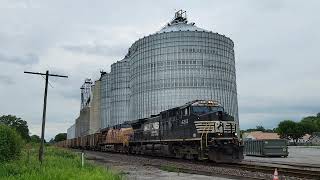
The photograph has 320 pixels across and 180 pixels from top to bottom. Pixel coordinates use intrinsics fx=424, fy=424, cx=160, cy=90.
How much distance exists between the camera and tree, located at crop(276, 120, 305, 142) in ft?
557

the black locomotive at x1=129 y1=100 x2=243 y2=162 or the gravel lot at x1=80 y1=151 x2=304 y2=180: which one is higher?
the black locomotive at x1=129 y1=100 x2=243 y2=162

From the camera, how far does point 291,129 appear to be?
557ft

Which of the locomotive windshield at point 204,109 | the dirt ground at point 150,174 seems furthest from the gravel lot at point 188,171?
the locomotive windshield at point 204,109

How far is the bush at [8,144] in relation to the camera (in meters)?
29.1

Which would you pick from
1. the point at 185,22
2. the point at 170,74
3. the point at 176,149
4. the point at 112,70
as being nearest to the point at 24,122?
the point at 112,70

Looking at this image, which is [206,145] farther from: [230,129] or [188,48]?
[188,48]

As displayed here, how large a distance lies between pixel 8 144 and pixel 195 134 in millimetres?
13508

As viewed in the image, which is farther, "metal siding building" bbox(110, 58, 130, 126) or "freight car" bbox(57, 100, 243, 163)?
"metal siding building" bbox(110, 58, 130, 126)

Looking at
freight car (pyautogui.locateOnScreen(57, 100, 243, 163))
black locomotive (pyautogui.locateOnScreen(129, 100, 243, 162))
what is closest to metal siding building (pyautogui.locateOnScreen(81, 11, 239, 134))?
freight car (pyautogui.locateOnScreen(57, 100, 243, 163))

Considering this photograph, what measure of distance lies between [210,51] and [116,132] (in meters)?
82.2

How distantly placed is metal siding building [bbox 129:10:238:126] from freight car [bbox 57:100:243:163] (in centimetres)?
8587

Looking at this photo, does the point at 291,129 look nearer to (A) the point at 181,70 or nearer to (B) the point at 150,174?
(A) the point at 181,70

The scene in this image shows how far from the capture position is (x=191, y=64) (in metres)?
133

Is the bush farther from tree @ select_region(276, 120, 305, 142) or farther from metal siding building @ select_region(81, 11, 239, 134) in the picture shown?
tree @ select_region(276, 120, 305, 142)
